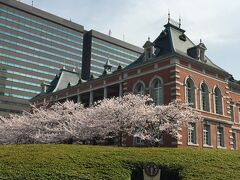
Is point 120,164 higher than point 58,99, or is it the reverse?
point 58,99

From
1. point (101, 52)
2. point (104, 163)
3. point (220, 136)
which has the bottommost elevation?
point (104, 163)

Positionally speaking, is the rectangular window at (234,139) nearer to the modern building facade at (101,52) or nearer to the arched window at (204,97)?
the arched window at (204,97)

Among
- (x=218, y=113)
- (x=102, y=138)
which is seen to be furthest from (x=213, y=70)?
(x=102, y=138)

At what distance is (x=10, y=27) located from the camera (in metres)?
98.0

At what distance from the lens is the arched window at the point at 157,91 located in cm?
3500

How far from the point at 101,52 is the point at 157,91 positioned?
281 feet

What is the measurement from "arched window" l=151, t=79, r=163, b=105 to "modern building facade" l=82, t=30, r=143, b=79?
78326mm

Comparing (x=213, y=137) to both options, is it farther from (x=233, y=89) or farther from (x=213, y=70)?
(x=233, y=89)

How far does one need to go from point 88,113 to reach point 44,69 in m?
72.0

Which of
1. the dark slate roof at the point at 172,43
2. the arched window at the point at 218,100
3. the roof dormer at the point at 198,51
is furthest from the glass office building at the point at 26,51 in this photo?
the arched window at the point at 218,100

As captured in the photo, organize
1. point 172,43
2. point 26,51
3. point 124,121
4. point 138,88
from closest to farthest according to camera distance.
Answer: point 124,121
point 172,43
point 138,88
point 26,51

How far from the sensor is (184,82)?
34.3 meters

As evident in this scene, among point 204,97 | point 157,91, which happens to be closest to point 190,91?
point 204,97

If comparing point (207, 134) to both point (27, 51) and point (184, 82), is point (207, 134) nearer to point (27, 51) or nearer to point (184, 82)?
point (184, 82)
